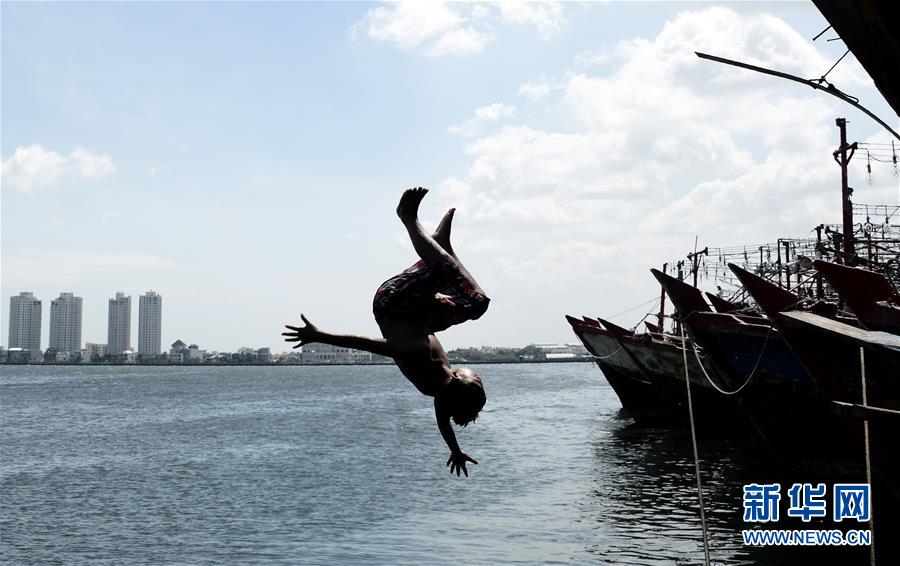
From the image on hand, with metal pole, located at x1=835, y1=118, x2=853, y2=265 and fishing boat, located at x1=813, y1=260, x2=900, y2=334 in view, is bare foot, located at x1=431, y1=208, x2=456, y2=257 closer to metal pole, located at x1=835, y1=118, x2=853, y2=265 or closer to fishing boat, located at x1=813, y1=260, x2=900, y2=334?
fishing boat, located at x1=813, y1=260, x2=900, y2=334

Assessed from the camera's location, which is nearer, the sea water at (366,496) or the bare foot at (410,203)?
the bare foot at (410,203)

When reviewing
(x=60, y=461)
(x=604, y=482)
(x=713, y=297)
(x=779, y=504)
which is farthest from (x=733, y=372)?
(x=60, y=461)

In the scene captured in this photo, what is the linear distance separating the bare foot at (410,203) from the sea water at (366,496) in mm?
17647

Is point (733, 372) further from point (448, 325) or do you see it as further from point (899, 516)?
point (448, 325)

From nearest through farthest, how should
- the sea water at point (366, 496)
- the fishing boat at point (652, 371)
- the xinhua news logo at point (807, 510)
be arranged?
Result: the xinhua news logo at point (807, 510) → the sea water at point (366, 496) → the fishing boat at point (652, 371)

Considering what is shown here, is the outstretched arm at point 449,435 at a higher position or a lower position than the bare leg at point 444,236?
lower

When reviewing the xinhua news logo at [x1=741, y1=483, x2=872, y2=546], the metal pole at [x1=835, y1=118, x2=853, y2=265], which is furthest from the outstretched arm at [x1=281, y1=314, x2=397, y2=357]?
the metal pole at [x1=835, y1=118, x2=853, y2=265]

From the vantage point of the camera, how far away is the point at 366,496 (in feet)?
101

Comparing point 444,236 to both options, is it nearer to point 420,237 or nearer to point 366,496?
point 420,237

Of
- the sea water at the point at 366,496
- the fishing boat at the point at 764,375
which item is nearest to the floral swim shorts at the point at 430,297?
the sea water at the point at 366,496

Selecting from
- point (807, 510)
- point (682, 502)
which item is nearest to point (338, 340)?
point (807, 510)

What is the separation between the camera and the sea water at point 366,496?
22469mm

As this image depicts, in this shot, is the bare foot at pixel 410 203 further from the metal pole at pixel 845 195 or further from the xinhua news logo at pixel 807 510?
the metal pole at pixel 845 195

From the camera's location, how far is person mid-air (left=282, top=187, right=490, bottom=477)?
384 centimetres
